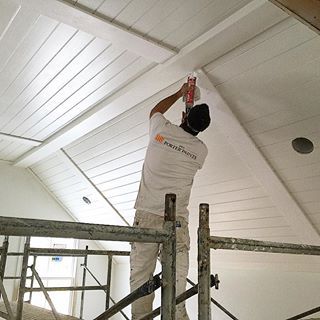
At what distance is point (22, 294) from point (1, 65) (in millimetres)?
1526

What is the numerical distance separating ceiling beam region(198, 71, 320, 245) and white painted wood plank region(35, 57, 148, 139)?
1.34 ft

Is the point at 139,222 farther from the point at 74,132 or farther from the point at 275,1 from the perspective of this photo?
the point at 74,132

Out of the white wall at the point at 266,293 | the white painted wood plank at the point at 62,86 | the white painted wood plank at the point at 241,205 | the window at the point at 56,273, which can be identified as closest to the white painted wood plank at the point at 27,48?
the white painted wood plank at the point at 62,86

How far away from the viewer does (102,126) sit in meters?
3.00

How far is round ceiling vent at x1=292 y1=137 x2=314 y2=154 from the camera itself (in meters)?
2.04

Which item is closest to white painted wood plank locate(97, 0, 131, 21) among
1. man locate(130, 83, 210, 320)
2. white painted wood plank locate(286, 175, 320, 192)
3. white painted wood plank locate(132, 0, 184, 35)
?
white painted wood plank locate(132, 0, 184, 35)

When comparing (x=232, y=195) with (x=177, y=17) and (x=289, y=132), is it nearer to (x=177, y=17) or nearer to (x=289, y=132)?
(x=289, y=132)

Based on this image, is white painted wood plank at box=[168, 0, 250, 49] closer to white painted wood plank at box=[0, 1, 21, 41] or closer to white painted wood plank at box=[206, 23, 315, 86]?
white painted wood plank at box=[206, 23, 315, 86]

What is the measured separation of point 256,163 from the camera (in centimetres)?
229

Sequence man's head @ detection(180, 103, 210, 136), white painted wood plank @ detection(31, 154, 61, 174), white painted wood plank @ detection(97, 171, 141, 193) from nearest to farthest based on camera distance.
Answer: man's head @ detection(180, 103, 210, 136) < white painted wood plank @ detection(97, 171, 141, 193) < white painted wood plank @ detection(31, 154, 61, 174)

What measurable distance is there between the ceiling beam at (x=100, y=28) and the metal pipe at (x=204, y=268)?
3.60 ft

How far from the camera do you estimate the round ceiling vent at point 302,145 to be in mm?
2043

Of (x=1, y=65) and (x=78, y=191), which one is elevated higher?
(x=1, y=65)

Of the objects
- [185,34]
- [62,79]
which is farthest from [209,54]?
[62,79]
